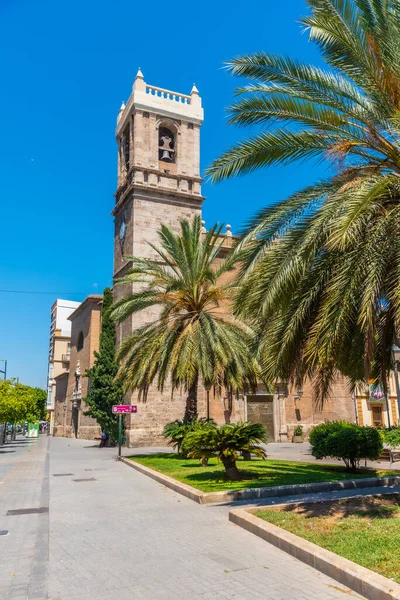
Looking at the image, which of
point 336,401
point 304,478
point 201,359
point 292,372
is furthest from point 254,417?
point 292,372

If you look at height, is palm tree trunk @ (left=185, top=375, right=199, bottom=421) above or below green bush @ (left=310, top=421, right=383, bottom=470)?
above

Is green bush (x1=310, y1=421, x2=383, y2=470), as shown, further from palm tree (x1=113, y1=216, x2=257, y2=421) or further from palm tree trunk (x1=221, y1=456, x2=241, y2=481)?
palm tree (x1=113, y1=216, x2=257, y2=421)

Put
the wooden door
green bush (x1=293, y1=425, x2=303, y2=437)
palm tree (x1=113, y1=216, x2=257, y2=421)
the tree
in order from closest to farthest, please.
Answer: palm tree (x1=113, y1=216, x2=257, y2=421), the tree, green bush (x1=293, y1=425, x2=303, y2=437), the wooden door

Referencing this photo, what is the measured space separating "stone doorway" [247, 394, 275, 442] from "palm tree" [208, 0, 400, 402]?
2510 cm

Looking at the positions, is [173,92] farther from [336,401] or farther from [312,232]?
[312,232]

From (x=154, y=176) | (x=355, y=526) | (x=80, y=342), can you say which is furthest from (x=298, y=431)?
(x=355, y=526)

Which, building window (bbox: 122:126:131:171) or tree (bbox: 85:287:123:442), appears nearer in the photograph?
tree (bbox: 85:287:123:442)

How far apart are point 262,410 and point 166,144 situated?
1966cm

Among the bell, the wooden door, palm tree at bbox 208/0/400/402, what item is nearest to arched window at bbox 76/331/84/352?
the bell

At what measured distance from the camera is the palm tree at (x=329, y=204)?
24.1ft

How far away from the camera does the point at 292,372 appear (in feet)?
29.4

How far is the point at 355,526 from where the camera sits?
6898mm

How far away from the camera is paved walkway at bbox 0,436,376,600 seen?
4.98 metres

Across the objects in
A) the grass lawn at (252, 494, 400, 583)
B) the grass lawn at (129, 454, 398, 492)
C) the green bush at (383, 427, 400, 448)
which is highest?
the green bush at (383, 427, 400, 448)
